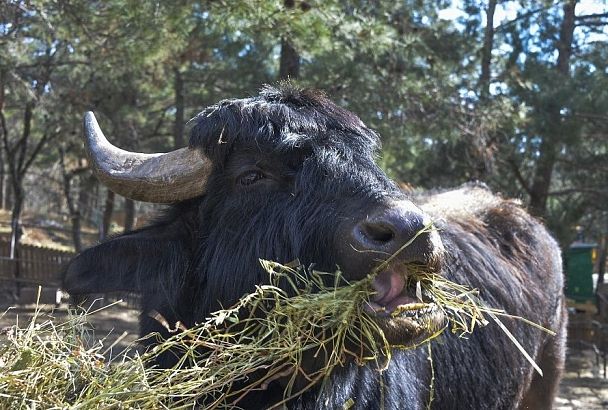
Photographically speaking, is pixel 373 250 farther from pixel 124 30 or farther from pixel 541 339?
pixel 124 30

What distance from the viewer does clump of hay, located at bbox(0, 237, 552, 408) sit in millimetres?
2260

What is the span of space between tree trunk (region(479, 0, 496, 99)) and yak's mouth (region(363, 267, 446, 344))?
9970mm

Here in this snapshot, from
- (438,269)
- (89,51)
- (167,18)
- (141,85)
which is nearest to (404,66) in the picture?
(167,18)

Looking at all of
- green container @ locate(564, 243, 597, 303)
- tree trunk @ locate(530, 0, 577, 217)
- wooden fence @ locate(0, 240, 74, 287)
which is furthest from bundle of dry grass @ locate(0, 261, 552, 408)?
green container @ locate(564, 243, 597, 303)

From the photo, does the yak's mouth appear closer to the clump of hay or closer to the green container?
the clump of hay

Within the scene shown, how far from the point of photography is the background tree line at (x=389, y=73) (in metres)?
8.61

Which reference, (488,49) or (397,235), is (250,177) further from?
(488,49)

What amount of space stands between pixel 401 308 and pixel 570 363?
14.1 m

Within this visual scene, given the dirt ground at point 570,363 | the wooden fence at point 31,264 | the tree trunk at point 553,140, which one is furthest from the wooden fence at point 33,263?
the tree trunk at point 553,140

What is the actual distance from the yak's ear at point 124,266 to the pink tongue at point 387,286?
1.21 m

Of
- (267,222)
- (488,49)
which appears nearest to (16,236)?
(488,49)

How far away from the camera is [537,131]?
38.5 feet

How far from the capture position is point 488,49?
1334 centimetres

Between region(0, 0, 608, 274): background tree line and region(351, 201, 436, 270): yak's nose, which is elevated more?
region(0, 0, 608, 274): background tree line
